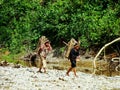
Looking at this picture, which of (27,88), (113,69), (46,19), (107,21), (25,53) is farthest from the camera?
(46,19)

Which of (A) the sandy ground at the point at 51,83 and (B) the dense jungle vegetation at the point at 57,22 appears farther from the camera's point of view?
(B) the dense jungle vegetation at the point at 57,22

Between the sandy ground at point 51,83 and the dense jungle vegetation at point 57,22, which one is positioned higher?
the dense jungle vegetation at point 57,22

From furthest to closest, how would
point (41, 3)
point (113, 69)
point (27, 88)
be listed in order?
1. point (41, 3)
2. point (113, 69)
3. point (27, 88)

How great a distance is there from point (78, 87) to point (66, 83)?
1288 millimetres

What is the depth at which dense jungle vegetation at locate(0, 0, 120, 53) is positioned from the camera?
42734 millimetres

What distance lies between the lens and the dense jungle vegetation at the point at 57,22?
42.7 meters

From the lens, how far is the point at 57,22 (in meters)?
47.9

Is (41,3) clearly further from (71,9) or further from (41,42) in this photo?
(41,42)

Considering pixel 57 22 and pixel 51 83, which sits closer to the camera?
pixel 51 83

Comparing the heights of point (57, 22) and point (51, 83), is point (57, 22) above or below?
above

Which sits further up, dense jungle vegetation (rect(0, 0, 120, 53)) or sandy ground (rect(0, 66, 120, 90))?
dense jungle vegetation (rect(0, 0, 120, 53))

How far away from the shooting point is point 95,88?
19812 mm

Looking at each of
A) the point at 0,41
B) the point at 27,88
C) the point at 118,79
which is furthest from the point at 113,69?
the point at 0,41

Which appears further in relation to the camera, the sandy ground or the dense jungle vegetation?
the dense jungle vegetation
